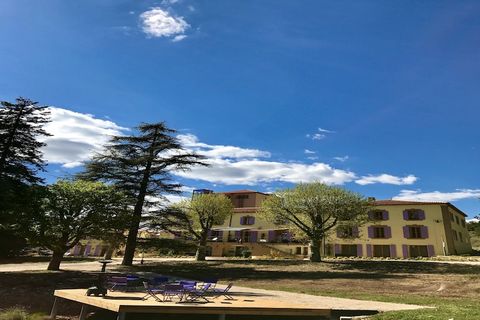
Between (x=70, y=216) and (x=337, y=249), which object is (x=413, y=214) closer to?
(x=337, y=249)

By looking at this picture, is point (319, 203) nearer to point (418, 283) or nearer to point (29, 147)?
point (418, 283)

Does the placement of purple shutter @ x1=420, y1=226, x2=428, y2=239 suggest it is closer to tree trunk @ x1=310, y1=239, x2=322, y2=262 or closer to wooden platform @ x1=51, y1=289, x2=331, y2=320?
tree trunk @ x1=310, y1=239, x2=322, y2=262

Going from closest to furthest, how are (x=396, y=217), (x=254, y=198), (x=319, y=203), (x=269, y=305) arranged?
(x=269, y=305)
(x=319, y=203)
(x=396, y=217)
(x=254, y=198)

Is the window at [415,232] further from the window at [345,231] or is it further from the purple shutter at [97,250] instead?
the purple shutter at [97,250]

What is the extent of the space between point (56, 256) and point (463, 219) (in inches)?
2162

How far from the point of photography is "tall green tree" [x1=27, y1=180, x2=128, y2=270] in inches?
848

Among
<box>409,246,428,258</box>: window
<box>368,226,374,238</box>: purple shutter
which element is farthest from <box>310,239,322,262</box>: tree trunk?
<box>409,246,428,258</box>: window

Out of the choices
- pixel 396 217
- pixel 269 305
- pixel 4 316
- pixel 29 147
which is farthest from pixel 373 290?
pixel 396 217

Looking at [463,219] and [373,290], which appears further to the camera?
[463,219]

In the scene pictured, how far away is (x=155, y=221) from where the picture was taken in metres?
30.6

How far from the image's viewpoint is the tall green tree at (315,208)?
34.0 meters

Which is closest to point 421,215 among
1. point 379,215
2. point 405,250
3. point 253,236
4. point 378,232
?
point 405,250

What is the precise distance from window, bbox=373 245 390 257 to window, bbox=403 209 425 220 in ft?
15.4

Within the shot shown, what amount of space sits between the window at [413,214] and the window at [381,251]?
A: 4694mm
